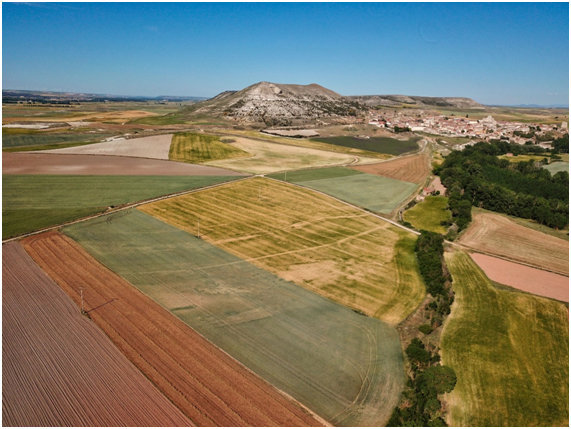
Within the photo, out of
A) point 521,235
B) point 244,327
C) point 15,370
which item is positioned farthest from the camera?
point 521,235

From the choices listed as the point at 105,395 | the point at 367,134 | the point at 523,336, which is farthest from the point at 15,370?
the point at 367,134

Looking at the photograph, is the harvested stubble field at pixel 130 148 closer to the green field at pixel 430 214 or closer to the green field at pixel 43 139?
the green field at pixel 43 139

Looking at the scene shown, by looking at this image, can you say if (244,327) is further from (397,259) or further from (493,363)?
Answer: (397,259)

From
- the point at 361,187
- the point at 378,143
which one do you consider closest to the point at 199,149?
the point at 361,187

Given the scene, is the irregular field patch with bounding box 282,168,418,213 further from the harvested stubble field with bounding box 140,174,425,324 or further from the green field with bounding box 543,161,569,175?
the green field with bounding box 543,161,569,175

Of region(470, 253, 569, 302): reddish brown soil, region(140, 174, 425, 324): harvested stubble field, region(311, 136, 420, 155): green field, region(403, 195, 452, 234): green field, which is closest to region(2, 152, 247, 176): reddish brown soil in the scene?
region(140, 174, 425, 324): harvested stubble field

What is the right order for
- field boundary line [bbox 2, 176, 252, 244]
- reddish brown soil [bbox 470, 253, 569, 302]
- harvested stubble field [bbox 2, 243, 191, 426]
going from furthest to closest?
field boundary line [bbox 2, 176, 252, 244]
reddish brown soil [bbox 470, 253, 569, 302]
harvested stubble field [bbox 2, 243, 191, 426]

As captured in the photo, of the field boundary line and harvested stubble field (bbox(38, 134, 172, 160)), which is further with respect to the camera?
harvested stubble field (bbox(38, 134, 172, 160))
